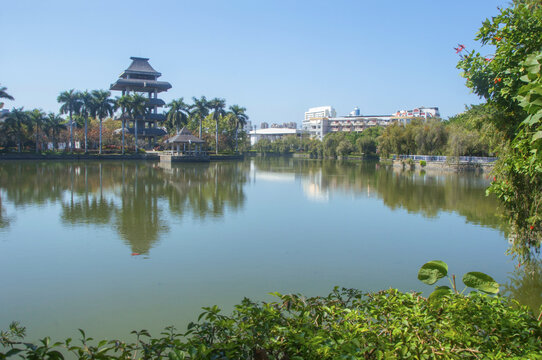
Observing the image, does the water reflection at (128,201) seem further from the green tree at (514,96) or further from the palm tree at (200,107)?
the palm tree at (200,107)

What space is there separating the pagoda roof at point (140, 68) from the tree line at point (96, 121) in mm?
4921

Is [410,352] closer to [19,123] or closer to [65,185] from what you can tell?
[65,185]

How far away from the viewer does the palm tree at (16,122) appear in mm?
40625

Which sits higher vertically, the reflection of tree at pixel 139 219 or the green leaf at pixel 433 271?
the green leaf at pixel 433 271

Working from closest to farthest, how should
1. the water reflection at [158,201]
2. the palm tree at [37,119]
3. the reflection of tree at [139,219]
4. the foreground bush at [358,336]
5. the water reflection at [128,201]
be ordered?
the foreground bush at [358,336]
the reflection of tree at [139,219]
the water reflection at [128,201]
the water reflection at [158,201]
the palm tree at [37,119]

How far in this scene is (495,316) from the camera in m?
2.71

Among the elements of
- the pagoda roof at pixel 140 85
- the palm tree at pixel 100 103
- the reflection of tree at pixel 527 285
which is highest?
the pagoda roof at pixel 140 85

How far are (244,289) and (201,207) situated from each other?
7.62 m

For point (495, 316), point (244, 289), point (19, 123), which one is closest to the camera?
point (495, 316)

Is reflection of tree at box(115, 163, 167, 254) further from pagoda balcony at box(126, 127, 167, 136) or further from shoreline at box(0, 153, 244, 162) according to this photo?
pagoda balcony at box(126, 127, 167, 136)

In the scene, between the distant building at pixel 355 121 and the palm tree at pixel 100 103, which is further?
the distant building at pixel 355 121


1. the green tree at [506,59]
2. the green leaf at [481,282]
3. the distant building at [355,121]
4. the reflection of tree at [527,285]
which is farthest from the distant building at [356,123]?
the green leaf at [481,282]

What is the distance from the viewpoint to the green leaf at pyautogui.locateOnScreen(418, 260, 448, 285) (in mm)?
2964

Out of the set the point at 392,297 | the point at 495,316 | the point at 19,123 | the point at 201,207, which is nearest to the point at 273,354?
the point at 392,297
